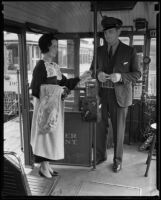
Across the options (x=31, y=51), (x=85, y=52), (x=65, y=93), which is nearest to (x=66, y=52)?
(x=85, y=52)

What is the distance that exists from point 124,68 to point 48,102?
97cm

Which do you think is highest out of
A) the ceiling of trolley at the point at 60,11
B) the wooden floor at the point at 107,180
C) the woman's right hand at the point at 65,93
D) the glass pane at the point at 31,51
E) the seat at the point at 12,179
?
the ceiling of trolley at the point at 60,11

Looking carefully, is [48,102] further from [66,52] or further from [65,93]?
[66,52]

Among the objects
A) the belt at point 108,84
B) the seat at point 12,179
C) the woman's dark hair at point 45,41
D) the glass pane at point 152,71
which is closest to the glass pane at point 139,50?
the glass pane at point 152,71

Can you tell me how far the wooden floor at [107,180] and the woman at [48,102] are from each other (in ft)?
0.97

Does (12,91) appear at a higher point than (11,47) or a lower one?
lower

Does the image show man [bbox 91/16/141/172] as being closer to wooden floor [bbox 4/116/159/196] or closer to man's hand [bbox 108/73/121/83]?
man's hand [bbox 108/73/121/83]

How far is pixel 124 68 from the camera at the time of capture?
9.41 feet

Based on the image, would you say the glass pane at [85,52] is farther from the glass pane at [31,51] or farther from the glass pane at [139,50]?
the glass pane at [31,51]

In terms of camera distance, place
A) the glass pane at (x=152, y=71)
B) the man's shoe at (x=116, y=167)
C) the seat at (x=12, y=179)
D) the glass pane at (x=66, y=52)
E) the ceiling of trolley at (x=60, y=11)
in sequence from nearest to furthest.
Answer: the seat at (x=12, y=179) < the ceiling of trolley at (x=60, y=11) < the man's shoe at (x=116, y=167) < the glass pane at (x=152, y=71) < the glass pane at (x=66, y=52)

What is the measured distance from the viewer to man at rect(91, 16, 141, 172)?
277 centimetres

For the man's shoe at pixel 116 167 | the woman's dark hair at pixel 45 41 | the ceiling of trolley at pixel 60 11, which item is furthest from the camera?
the man's shoe at pixel 116 167

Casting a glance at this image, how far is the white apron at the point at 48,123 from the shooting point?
273 centimetres

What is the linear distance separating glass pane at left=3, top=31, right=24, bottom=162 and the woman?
0.39 meters
